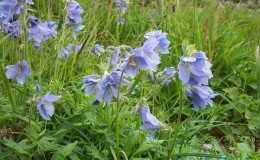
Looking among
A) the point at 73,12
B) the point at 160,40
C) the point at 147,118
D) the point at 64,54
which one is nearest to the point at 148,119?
the point at 147,118

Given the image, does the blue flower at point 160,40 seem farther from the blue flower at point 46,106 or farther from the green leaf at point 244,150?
the green leaf at point 244,150

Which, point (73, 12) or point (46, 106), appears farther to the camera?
point (73, 12)

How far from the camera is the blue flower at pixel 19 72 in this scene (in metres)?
2.03

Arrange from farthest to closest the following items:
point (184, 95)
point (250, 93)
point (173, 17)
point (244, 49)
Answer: point (173, 17), point (244, 49), point (250, 93), point (184, 95)

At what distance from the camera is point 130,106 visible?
2.22m

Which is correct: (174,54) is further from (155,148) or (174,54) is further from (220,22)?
(155,148)

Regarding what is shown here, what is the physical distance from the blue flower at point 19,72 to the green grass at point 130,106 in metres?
0.04

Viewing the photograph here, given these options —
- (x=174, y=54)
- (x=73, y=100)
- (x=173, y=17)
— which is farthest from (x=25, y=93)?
(x=173, y=17)

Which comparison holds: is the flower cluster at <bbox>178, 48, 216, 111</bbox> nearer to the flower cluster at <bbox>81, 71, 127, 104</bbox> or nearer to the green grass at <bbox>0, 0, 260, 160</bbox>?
the green grass at <bbox>0, 0, 260, 160</bbox>

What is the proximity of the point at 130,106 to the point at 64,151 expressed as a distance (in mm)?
523

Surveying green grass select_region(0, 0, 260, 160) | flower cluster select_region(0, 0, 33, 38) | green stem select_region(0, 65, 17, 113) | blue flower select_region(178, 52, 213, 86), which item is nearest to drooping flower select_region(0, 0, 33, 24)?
flower cluster select_region(0, 0, 33, 38)

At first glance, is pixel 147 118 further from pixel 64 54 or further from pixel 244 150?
pixel 64 54

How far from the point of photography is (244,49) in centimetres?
367

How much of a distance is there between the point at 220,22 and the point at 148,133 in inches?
90.9
